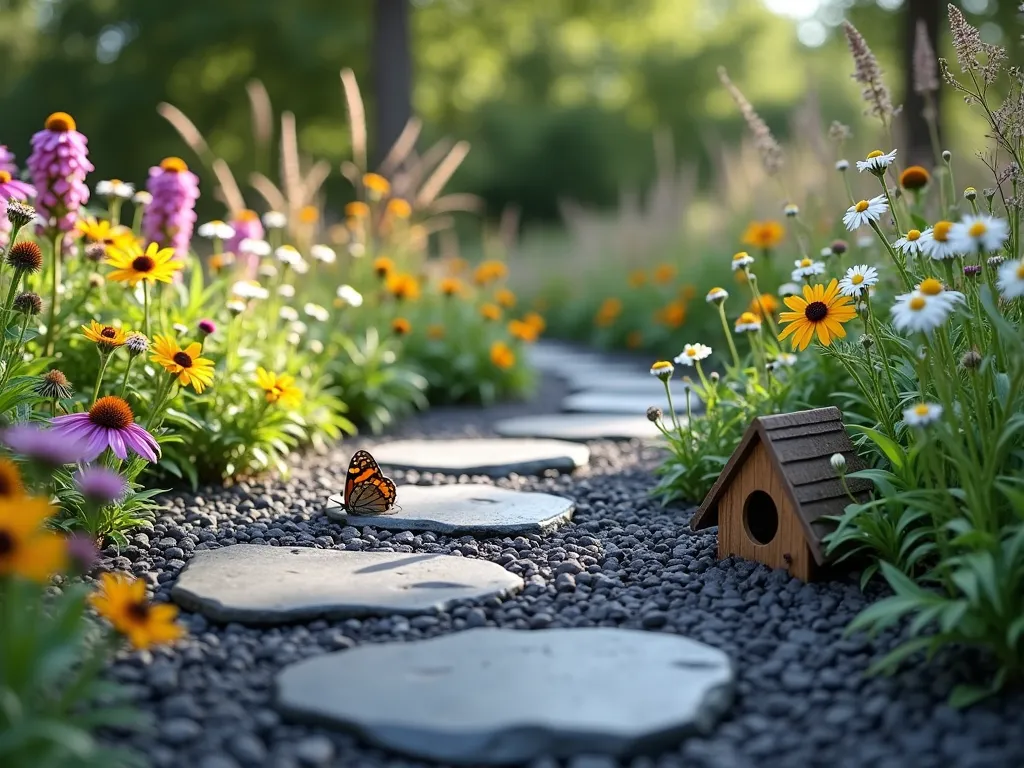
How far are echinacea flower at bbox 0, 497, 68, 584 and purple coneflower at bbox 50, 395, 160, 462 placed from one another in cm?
69

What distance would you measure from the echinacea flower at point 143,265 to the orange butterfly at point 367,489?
0.65 meters

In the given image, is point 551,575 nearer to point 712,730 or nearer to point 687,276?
point 712,730

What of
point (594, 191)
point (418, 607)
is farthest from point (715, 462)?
point (594, 191)

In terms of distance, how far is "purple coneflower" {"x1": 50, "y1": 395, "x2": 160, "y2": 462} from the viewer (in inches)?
75.3

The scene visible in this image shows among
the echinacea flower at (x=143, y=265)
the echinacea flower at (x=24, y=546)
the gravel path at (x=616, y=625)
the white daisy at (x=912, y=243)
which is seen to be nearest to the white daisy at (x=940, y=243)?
the white daisy at (x=912, y=243)

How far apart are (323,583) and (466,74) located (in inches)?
603

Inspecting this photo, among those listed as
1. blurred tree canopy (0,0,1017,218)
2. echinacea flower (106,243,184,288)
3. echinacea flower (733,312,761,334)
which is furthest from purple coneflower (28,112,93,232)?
blurred tree canopy (0,0,1017,218)

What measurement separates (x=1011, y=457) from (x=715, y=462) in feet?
2.90

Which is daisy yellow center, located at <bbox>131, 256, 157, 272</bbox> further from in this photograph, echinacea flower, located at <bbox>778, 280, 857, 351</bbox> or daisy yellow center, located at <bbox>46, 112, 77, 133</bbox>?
echinacea flower, located at <bbox>778, 280, 857, 351</bbox>

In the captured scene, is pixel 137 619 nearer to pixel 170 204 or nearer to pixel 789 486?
pixel 789 486

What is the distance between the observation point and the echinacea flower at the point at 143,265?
233 centimetres

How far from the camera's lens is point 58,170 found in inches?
99.7

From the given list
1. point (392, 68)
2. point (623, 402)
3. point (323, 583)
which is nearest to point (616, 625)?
point (323, 583)

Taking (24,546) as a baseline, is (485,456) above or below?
above
